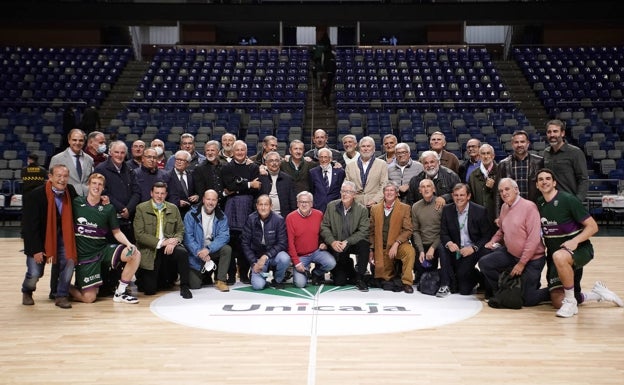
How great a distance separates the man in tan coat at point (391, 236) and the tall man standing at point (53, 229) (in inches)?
108

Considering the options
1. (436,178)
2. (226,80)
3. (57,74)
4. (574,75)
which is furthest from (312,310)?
(57,74)

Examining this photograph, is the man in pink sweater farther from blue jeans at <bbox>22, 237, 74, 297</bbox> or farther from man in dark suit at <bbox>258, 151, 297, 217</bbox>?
blue jeans at <bbox>22, 237, 74, 297</bbox>

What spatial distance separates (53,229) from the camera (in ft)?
17.3

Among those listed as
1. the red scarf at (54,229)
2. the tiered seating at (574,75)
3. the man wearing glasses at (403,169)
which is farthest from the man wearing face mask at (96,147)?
the tiered seating at (574,75)

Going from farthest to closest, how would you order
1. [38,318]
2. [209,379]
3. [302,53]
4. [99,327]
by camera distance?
1. [302,53]
2. [38,318]
3. [99,327]
4. [209,379]

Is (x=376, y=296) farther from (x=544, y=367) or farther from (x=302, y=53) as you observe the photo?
(x=302, y=53)

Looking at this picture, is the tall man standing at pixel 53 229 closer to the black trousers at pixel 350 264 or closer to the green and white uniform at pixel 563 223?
the black trousers at pixel 350 264

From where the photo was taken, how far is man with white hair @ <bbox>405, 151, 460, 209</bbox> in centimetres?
602

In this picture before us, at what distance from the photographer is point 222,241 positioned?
240 inches

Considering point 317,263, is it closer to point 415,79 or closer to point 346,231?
point 346,231

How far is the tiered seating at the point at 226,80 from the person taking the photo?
14695mm

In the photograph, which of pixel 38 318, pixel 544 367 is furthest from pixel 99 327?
pixel 544 367

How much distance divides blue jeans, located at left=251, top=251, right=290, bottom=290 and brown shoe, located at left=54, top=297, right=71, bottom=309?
1.64 m

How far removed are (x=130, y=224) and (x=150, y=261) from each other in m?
0.55
